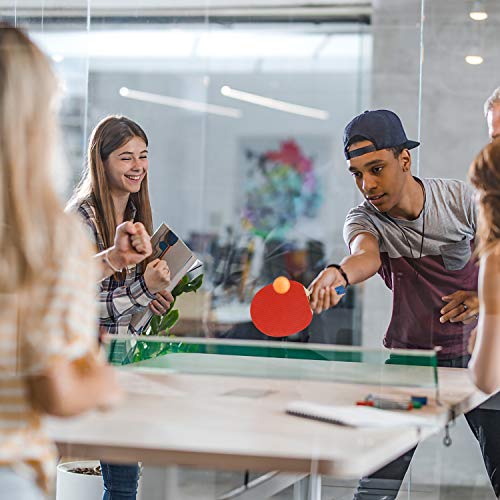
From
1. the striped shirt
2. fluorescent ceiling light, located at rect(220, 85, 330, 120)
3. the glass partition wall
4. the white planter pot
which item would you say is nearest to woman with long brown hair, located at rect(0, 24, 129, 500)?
the striped shirt

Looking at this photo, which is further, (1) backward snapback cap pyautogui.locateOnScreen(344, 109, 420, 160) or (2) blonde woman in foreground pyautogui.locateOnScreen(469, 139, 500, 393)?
(1) backward snapback cap pyautogui.locateOnScreen(344, 109, 420, 160)

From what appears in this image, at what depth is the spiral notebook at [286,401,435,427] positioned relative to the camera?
154 centimetres

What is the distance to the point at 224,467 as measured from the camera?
4.61ft

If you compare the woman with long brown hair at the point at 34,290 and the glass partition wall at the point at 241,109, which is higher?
the glass partition wall at the point at 241,109

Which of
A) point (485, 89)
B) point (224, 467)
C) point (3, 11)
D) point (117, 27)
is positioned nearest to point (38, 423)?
point (224, 467)

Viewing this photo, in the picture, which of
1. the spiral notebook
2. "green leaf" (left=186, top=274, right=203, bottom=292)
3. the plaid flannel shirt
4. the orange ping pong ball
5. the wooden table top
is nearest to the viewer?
the wooden table top

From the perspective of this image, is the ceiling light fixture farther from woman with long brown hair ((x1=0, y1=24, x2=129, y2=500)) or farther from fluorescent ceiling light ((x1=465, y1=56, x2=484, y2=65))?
woman with long brown hair ((x1=0, y1=24, x2=129, y2=500))

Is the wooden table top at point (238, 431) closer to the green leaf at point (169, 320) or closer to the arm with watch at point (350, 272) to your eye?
the arm with watch at point (350, 272)

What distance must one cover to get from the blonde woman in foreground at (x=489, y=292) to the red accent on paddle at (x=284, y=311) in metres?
0.76

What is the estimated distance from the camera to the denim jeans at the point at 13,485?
1.26 meters

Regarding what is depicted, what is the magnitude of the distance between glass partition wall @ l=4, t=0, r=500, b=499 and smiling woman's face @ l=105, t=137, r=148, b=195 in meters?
0.37

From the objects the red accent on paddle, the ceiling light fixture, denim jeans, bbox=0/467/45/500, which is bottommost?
denim jeans, bbox=0/467/45/500

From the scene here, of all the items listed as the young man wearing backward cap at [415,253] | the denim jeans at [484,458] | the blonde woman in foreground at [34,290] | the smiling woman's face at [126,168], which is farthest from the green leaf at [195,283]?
the blonde woman in foreground at [34,290]

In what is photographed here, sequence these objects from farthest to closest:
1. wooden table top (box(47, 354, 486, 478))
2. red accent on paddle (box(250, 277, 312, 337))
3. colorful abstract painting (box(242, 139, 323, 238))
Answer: colorful abstract painting (box(242, 139, 323, 238)), red accent on paddle (box(250, 277, 312, 337)), wooden table top (box(47, 354, 486, 478))
